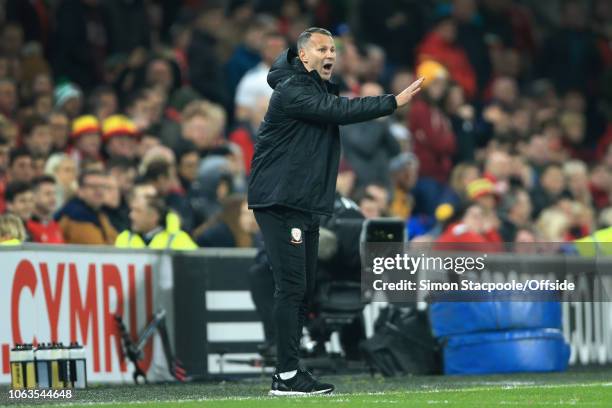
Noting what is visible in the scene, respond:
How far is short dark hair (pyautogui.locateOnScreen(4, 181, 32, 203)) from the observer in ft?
48.3

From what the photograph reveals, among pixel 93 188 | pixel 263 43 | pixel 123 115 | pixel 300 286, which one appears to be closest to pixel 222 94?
pixel 263 43

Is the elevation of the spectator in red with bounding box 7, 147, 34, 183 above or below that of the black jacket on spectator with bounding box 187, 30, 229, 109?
below

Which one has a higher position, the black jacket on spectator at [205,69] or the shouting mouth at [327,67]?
the black jacket on spectator at [205,69]

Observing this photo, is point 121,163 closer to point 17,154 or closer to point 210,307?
point 17,154

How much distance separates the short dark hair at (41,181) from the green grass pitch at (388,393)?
2315mm

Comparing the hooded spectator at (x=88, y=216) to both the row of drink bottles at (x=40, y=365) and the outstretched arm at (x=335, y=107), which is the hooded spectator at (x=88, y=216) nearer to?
the row of drink bottles at (x=40, y=365)

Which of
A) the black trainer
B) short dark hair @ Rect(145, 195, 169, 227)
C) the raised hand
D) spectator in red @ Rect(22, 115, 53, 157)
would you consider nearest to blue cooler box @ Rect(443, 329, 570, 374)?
short dark hair @ Rect(145, 195, 169, 227)

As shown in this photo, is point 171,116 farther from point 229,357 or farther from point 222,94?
point 229,357

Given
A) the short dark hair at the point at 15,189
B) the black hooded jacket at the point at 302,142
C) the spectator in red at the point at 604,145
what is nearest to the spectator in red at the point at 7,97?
the short dark hair at the point at 15,189

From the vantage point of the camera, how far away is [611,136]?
2458 cm

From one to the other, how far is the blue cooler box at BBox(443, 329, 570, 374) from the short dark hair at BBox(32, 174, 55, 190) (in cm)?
361

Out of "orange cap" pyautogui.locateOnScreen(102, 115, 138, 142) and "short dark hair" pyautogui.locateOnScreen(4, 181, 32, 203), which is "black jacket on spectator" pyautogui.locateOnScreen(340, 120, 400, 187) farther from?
"short dark hair" pyautogui.locateOnScreen(4, 181, 32, 203)

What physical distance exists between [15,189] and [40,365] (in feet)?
10.2

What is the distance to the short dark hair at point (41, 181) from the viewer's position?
583 inches
